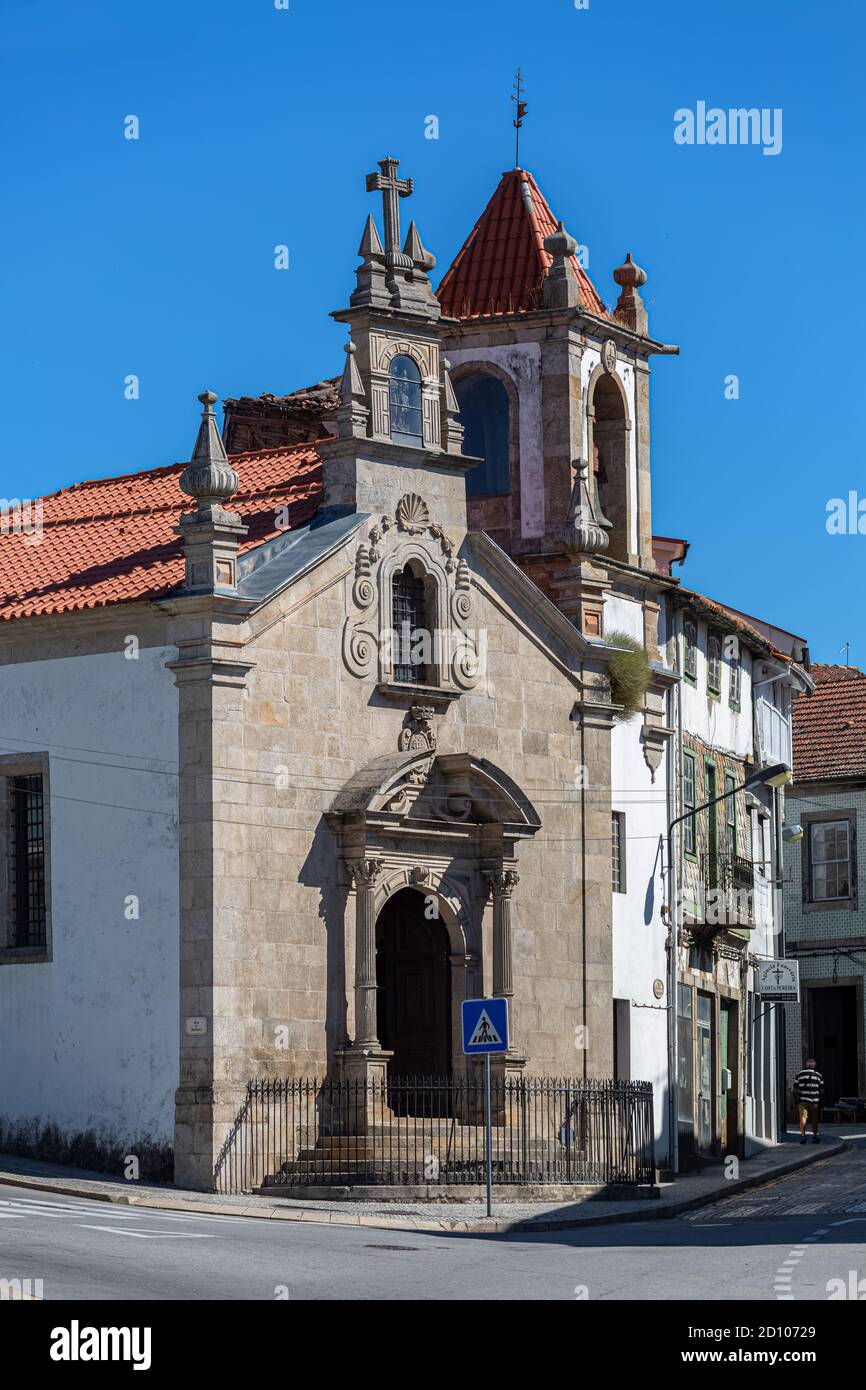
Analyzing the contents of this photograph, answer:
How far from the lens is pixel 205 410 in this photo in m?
34.1

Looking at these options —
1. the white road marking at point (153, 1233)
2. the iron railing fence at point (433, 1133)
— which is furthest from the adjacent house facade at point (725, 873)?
the white road marking at point (153, 1233)

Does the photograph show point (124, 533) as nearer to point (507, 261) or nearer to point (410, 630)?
point (410, 630)

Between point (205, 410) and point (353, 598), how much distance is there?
3.45 meters

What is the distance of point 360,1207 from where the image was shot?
3144 centimetres

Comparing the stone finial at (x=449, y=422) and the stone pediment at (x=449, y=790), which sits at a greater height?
the stone finial at (x=449, y=422)

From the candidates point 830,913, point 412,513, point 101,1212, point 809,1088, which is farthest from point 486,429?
point 830,913

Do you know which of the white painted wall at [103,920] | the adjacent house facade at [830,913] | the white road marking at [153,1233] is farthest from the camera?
the adjacent house facade at [830,913]

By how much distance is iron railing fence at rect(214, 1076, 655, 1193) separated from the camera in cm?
3278

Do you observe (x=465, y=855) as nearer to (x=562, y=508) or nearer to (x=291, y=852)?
(x=291, y=852)

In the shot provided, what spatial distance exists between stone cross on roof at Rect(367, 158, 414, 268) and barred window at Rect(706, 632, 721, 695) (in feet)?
44.0

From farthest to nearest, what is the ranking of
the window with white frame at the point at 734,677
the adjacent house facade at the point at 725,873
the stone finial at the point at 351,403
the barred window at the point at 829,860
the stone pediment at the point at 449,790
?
the barred window at the point at 829,860
the window with white frame at the point at 734,677
the adjacent house facade at the point at 725,873
the stone finial at the point at 351,403
the stone pediment at the point at 449,790

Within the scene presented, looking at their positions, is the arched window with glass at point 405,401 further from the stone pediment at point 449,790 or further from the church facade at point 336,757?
the stone pediment at point 449,790

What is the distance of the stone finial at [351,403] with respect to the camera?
36.1 meters

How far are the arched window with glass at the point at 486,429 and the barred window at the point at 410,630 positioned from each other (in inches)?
237
